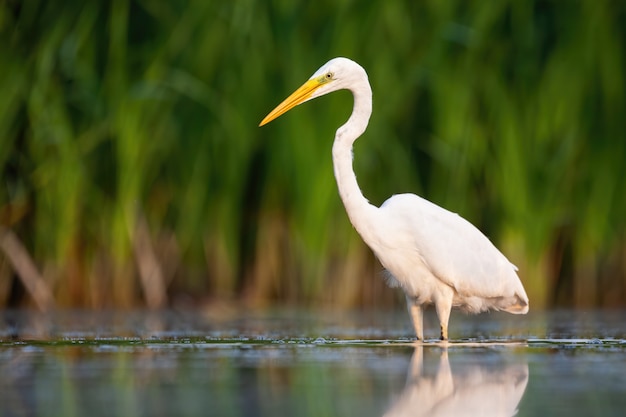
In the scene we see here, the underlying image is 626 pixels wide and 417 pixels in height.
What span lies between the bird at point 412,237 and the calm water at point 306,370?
0.31 meters

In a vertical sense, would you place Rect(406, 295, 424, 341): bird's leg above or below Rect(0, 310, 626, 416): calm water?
above

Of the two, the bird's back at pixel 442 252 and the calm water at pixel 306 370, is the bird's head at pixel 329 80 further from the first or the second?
the calm water at pixel 306 370

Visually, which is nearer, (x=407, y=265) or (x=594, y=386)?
(x=594, y=386)

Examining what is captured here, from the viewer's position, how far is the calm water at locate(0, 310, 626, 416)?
3695mm

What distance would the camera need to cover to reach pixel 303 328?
7426mm

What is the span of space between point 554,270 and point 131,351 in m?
5.01

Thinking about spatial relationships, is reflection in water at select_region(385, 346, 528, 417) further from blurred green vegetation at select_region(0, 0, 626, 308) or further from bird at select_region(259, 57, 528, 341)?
blurred green vegetation at select_region(0, 0, 626, 308)

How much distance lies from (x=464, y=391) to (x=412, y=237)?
284cm

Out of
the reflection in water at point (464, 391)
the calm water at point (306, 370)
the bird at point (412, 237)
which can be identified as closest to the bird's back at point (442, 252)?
the bird at point (412, 237)

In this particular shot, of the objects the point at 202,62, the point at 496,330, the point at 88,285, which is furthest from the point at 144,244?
the point at 496,330

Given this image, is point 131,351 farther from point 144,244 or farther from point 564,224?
point 564,224

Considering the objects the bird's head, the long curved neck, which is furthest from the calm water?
the bird's head

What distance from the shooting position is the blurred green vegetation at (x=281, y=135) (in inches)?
345

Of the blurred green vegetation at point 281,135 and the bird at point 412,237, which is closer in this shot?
the bird at point 412,237
